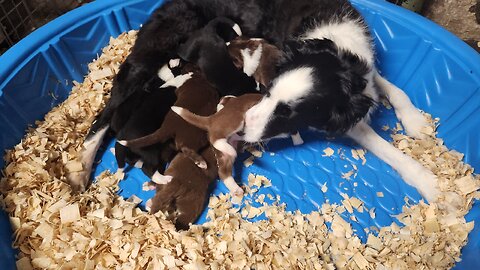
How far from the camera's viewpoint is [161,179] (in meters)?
1.94

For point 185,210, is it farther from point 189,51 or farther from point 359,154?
point 359,154

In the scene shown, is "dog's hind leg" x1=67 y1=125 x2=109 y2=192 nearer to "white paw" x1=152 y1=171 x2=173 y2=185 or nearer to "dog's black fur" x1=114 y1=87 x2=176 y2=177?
"dog's black fur" x1=114 y1=87 x2=176 y2=177

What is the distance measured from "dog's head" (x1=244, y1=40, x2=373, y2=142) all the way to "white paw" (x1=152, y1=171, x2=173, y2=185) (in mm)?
404

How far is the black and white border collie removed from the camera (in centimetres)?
189

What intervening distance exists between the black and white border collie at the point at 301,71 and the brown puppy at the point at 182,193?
306 mm

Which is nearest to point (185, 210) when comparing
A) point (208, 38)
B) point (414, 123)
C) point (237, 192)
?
point (237, 192)

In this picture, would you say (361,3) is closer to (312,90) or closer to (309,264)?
(312,90)

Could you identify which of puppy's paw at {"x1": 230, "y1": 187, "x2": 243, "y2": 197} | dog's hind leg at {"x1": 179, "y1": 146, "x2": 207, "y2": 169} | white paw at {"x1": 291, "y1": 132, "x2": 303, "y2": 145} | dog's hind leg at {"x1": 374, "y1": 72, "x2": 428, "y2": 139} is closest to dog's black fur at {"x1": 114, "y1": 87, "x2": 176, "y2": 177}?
dog's hind leg at {"x1": 179, "y1": 146, "x2": 207, "y2": 169}

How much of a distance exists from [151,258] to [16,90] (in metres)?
1.16

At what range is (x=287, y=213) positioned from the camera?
2080mm

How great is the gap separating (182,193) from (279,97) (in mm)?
626

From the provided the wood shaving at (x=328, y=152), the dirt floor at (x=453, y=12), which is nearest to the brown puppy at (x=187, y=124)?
the wood shaving at (x=328, y=152)

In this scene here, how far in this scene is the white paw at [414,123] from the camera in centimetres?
243

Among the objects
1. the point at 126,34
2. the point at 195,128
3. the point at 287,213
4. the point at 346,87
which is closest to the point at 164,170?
the point at 195,128
